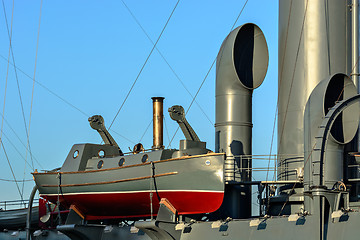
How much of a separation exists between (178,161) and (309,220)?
19.5 feet

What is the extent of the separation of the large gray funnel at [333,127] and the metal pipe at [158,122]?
256 inches

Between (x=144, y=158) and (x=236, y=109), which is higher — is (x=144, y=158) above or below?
below

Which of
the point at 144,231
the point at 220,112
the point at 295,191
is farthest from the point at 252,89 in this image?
the point at 144,231

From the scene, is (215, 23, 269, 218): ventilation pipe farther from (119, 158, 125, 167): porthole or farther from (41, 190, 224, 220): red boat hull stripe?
(119, 158, 125, 167): porthole

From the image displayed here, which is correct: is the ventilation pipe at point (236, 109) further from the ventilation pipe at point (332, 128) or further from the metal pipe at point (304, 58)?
the ventilation pipe at point (332, 128)

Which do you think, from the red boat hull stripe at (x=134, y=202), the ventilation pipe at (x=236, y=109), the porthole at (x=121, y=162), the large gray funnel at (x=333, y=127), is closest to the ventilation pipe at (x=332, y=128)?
the large gray funnel at (x=333, y=127)

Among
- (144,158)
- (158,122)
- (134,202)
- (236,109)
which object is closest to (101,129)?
(158,122)

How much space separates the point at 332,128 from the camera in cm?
2505

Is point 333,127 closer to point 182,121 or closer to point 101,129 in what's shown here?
point 182,121

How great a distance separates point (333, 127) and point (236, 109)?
5415 mm

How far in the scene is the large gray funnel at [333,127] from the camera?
24.4m

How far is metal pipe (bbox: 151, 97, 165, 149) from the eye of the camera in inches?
1147

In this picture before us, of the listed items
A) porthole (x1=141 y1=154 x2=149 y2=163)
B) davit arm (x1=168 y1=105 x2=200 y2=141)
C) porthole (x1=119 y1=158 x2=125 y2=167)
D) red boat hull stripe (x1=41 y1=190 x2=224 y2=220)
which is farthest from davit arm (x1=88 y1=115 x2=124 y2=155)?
davit arm (x1=168 y1=105 x2=200 y2=141)

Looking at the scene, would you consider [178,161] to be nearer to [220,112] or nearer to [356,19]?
[220,112]
